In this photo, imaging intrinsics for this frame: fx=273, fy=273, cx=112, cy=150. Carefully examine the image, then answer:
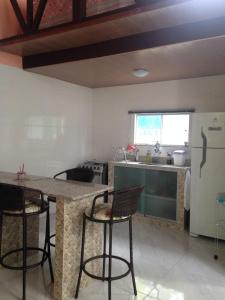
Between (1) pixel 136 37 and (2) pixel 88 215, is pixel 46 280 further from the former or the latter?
(1) pixel 136 37

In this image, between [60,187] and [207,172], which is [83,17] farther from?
[207,172]

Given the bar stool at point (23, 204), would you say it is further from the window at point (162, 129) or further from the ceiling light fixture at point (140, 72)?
the window at point (162, 129)

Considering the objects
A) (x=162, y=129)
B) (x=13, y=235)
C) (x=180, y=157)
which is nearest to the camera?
(x=13, y=235)

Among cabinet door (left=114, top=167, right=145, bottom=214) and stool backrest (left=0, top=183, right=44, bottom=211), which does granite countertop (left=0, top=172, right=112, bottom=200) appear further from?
cabinet door (left=114, top=167, right=145, bottom=214)

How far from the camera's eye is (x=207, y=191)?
144 inches

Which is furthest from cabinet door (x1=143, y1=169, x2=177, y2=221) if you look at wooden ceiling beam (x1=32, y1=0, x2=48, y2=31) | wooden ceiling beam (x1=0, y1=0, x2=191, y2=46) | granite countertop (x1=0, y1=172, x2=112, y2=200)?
wooden ceiling beam (x1=32, y1=0, x2=48, y2=31)

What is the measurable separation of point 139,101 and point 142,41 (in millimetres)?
2032

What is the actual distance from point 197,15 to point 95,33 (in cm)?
105

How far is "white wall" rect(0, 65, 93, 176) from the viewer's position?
384 cm

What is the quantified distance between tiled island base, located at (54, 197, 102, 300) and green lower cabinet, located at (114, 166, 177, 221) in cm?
212

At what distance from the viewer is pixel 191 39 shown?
103 inches

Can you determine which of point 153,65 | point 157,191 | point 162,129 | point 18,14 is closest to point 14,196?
point 18,14

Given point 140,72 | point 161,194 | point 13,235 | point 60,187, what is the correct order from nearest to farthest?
1. point 60,187
2. point 13,235
3. point 140,72
4. point 161,194

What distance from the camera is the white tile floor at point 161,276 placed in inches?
94.2
